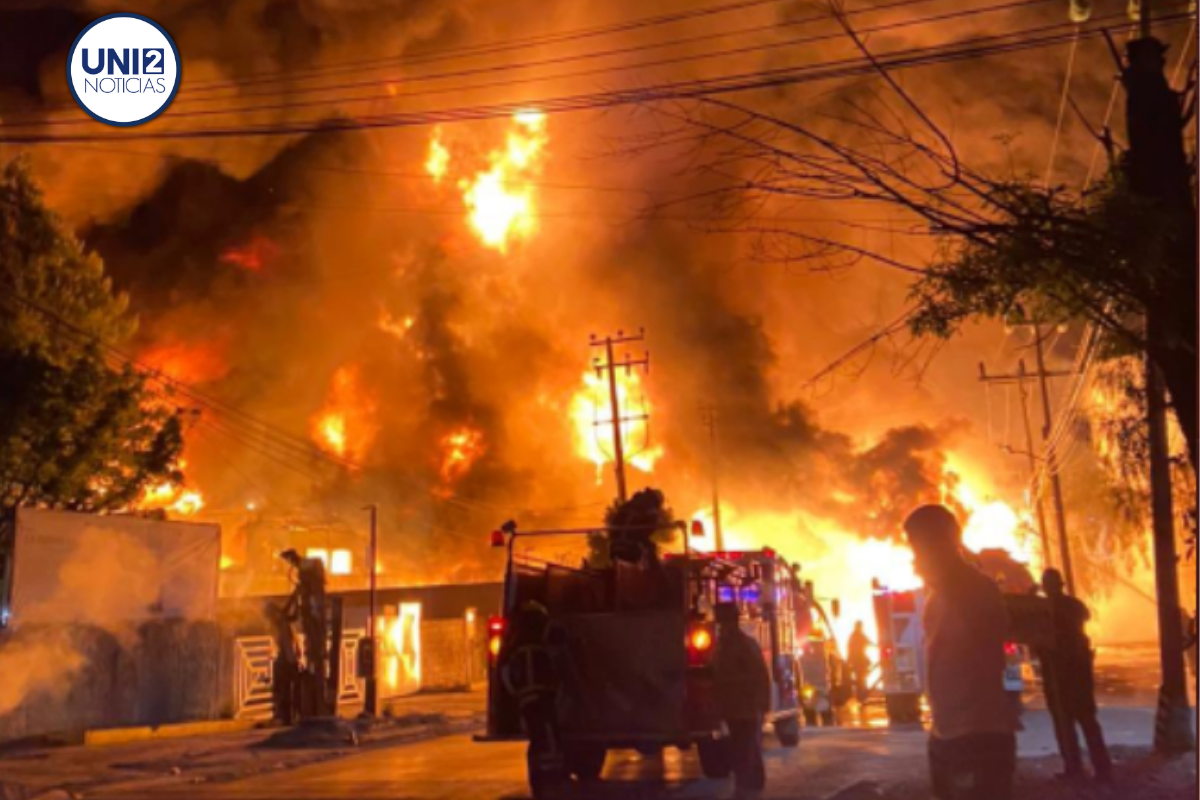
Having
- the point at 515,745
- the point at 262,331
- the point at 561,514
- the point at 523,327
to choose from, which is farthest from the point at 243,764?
the point at 262,331

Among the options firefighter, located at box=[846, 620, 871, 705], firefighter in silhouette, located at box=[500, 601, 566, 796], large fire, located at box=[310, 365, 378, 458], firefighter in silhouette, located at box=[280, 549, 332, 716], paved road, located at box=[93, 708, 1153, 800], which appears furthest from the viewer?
large fire, located at box=[310, 365, 378, 458]

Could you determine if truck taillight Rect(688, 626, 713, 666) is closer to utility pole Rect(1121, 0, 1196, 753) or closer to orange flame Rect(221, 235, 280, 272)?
utility pole Rect(1121, 0, 1196, 753)

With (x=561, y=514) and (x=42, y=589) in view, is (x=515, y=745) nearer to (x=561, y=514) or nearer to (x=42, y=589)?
(x=42, y=589)

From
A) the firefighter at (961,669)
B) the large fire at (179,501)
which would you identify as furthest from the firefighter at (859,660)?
the large fire at (179,501)

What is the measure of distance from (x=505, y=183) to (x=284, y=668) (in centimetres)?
4935

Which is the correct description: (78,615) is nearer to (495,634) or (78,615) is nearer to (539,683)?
(495,634)

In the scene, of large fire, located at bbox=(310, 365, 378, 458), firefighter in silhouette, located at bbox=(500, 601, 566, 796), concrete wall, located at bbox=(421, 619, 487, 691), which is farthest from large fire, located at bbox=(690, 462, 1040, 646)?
firefighter in silhouette, located at bbox=(500, 601, 566, 796)

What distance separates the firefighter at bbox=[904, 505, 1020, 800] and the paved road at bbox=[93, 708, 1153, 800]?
5699mm

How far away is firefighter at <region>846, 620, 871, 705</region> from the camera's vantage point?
22172mm

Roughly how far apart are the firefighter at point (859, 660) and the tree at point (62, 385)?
1527cm

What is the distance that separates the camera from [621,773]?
11.5 m

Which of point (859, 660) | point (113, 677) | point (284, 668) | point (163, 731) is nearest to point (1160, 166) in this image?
point (284, 668)

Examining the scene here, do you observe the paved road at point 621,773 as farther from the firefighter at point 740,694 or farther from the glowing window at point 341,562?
the glowing window at point 341,562

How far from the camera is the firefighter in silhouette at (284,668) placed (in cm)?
1802
